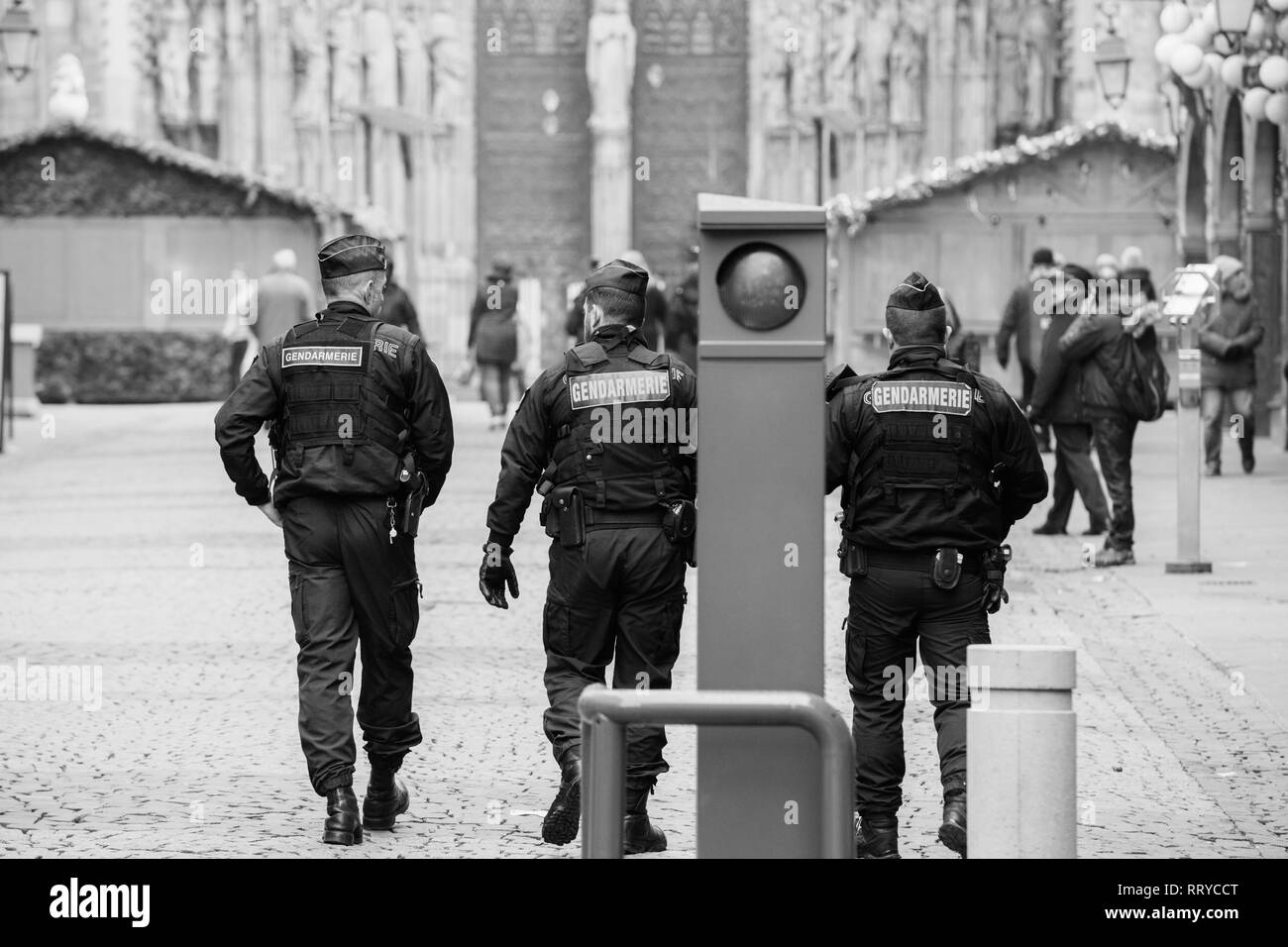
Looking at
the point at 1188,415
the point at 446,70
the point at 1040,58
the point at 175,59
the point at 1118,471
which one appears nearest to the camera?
the point at 1188,415

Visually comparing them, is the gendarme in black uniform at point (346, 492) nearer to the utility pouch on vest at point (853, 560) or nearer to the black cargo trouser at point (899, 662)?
the utility pouch on vest at point (853, 560)

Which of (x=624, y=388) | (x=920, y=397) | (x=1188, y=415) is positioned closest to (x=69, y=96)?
(x=1188, y=415)

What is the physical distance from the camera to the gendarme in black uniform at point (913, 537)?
25.1 feet

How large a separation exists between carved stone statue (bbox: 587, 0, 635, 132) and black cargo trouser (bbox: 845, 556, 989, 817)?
34724mm

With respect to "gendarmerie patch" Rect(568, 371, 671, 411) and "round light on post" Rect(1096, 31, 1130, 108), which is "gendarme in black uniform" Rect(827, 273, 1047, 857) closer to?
"gendarmerie patch" Rect(568, 371, 671, 411)

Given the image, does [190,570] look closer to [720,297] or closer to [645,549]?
[645,549]

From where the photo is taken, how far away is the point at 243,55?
41.3m

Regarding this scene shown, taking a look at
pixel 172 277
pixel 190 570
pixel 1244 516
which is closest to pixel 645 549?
pixel 190 570

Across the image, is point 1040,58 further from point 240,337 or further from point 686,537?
point 686,537

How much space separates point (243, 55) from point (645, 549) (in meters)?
34.8

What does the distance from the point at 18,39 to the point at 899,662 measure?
22.2 metres

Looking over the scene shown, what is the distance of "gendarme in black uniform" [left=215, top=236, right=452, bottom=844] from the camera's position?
26.1 ft

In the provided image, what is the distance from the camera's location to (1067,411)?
1598 centimetres

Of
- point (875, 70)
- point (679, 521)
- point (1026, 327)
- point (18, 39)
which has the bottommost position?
point (679, 521)
